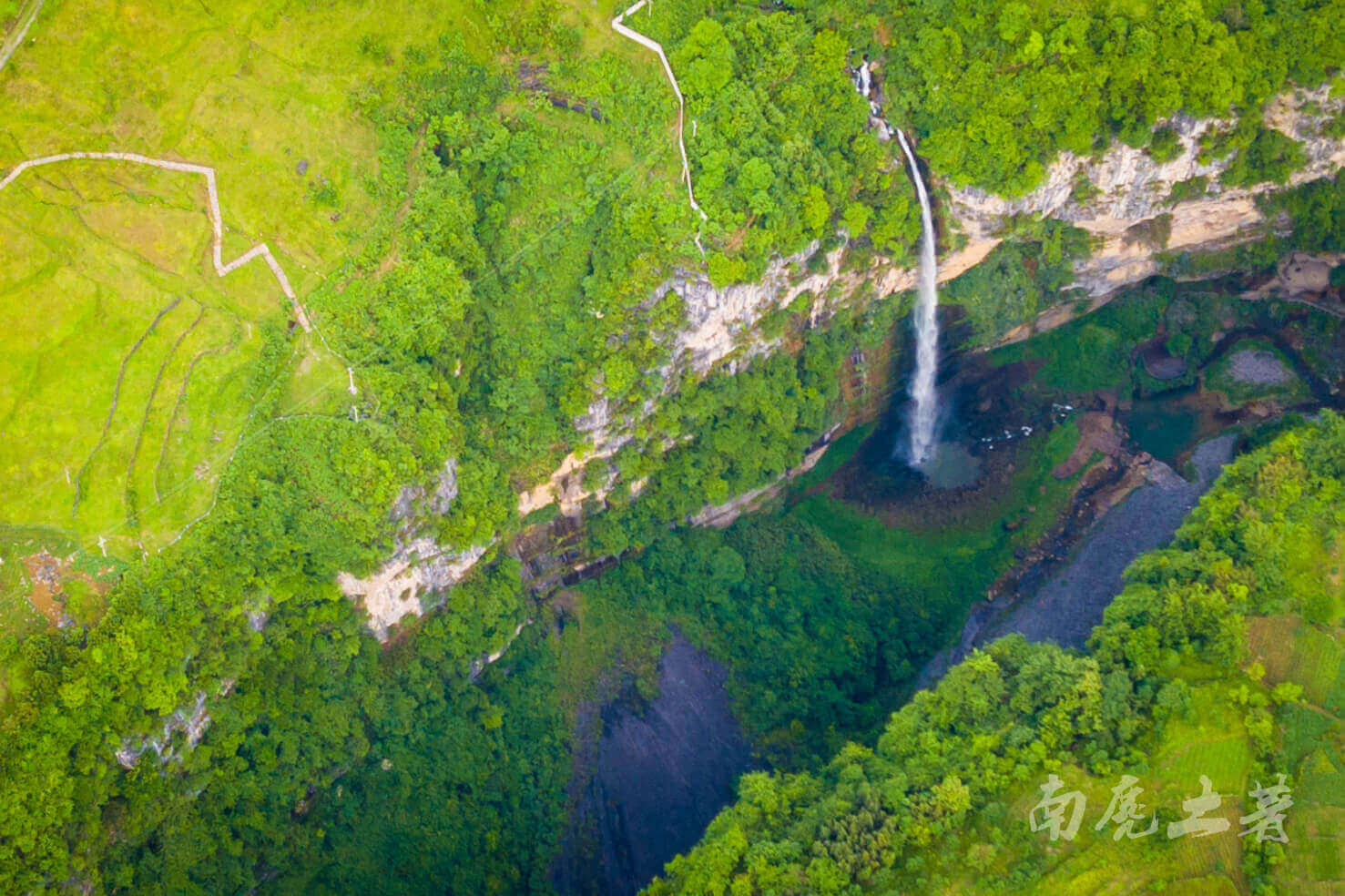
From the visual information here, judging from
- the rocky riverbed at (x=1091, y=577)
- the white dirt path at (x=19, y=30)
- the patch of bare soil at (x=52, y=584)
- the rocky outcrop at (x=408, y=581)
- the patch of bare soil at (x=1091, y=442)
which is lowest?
the rocky riverbed at (x=1091, y=577)

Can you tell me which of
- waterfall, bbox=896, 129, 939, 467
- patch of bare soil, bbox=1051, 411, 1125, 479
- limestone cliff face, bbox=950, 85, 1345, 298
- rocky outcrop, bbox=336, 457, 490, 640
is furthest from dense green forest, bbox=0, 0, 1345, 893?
patch of bare soil, bbox=1051, 411, 1125, 479

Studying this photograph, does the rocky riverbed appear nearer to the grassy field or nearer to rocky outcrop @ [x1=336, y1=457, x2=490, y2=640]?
rocky outcrop @ [x1=336, y1=457, x2=490, y2=640]

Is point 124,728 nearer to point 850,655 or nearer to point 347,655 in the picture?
point 347,655

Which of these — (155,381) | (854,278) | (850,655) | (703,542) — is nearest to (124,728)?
(155,381)

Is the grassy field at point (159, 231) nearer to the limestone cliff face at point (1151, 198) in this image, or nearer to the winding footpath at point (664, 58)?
the winding footpath at point (664, 58)

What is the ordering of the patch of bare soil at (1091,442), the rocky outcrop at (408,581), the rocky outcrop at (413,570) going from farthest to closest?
the patch of bare soil at (1091,442) < the rocky outcrop at (408,581) < the rocky outcrop at (413,570)

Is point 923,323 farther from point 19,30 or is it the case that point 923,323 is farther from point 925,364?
point 19,30

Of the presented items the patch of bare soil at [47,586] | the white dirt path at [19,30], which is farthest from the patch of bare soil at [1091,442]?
the white dirt path at [19,30]
